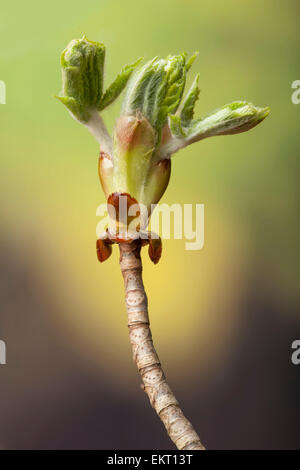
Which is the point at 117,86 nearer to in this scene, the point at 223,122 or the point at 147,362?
the point at 223,122

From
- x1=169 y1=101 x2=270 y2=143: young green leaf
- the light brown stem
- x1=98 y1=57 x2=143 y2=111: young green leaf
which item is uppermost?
x1=98 y1=57 x2=143 y2=111: young green leaf

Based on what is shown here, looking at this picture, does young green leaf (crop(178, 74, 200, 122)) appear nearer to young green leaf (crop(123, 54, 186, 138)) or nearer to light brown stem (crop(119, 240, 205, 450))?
young green leaf (crop(123, 54, 186, 138))

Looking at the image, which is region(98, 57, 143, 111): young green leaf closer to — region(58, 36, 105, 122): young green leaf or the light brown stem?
region(58, 36, 105, 122): young green leaf

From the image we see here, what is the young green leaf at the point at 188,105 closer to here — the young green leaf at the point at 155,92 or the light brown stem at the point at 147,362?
the young green leaf at the point at 155,92

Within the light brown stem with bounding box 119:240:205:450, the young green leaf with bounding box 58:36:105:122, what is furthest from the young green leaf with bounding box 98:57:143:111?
the light brown stem with bounding box 119:240:205:450

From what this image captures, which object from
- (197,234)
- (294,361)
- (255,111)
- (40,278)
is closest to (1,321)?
(40,278)

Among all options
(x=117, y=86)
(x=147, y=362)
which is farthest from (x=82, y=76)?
(x=147, y=362)

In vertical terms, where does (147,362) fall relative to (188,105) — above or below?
below

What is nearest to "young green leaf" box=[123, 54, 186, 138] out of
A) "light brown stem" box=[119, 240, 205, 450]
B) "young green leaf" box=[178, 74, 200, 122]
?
"young green leaf" box=[178, 74, 200, 122]

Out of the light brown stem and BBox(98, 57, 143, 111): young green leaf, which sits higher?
BBox(98, 57, 143, 111): young green leaf
